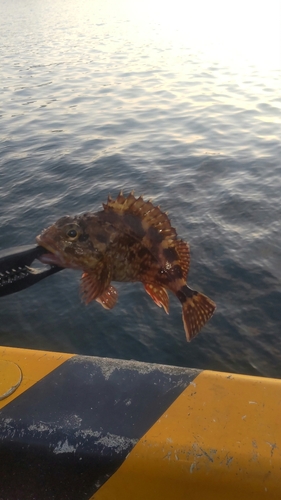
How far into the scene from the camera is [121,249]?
3.71 metres

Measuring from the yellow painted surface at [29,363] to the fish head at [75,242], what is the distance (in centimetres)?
101

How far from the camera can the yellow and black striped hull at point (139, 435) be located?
300cm

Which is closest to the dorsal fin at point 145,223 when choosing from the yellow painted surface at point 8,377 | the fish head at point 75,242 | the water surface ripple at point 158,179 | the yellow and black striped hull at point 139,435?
the fish head at point 75,242

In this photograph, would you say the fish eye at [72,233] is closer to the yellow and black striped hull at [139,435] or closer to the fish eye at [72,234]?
the fish eye at [72,234]

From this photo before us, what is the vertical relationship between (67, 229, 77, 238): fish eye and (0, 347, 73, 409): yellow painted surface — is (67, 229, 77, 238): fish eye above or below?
above

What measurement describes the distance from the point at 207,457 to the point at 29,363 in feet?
6.08

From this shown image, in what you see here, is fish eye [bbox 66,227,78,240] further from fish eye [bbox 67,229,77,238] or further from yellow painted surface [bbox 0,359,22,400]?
yellow painted surface [bbox 0,359,22,400]

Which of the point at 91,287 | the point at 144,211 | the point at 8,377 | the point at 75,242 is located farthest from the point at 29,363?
the point at 144,211

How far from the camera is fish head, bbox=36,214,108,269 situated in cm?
353

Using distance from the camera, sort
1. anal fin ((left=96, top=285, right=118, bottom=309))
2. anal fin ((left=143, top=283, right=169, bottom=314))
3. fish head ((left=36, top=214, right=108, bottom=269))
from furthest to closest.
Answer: anal fin ((left=143, top=283, right=169, bottom=314))
anal fin ((left=96, top=285, right=118, bottom=309))
fish head ((left=36, top=214, right=108, bottom=269))

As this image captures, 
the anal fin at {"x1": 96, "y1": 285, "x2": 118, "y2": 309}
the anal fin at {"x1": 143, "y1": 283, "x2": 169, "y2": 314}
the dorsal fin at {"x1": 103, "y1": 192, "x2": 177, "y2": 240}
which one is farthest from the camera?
the anal fin at {"x1": 143, "y1": 283, "x2": 169, "y2": 314}

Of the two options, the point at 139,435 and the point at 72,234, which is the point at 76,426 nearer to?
the point at 139,435

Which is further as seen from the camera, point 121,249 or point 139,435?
point 121,249

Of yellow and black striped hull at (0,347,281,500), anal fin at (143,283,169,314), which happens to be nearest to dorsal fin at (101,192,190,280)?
anal fin at (143,283,169,314)
